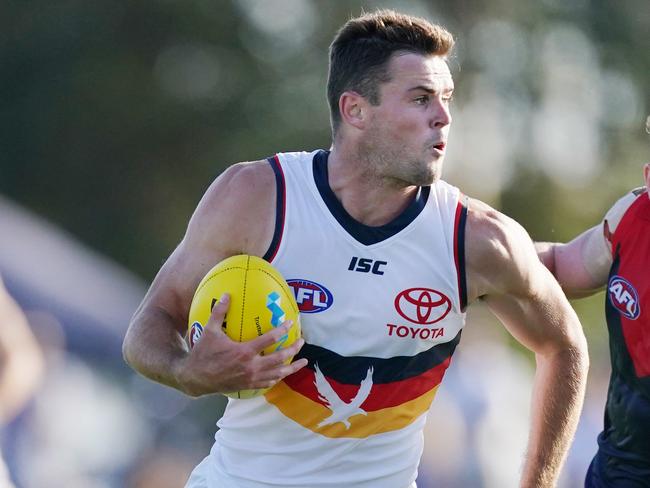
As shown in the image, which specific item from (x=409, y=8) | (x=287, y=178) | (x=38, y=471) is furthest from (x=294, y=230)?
(x=409, y=8)

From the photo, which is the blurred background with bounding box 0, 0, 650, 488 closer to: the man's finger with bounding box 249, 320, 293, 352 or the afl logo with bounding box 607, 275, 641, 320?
the afl logo with bounding box 607, 275, 641, 320

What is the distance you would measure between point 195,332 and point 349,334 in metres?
0.64

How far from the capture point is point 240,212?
14.1 feet

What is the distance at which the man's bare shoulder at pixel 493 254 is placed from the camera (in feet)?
14.4

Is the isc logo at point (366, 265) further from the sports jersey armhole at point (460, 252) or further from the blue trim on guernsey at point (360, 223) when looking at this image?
the sports jersey armhole at point (460, 252)

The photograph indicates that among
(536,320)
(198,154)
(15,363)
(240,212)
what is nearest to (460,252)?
(536,320)

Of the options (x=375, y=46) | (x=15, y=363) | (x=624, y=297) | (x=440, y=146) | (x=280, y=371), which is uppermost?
(x=375, y=46)

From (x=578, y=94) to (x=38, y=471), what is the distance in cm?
713

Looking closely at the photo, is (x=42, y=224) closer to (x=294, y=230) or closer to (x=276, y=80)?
(x=276, y=80)

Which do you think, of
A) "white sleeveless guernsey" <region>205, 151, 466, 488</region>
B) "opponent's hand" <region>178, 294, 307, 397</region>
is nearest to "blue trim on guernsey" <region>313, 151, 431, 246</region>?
"white sleeveless guernsey" <region>205, 151, 466, 488</region>

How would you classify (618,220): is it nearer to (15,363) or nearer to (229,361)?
(229,361)

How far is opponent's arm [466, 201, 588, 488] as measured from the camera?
14.5 ft

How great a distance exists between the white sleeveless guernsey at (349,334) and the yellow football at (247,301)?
20cm

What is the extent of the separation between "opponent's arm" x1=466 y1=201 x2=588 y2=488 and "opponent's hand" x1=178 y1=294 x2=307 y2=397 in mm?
972
